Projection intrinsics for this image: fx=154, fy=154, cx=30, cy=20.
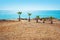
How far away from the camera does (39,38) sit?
24.4 meters

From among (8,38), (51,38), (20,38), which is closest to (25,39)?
(20,38)

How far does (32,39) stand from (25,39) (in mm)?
1075

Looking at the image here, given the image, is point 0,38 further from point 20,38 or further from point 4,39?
point 20,38

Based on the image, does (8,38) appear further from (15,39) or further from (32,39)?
(32,39)

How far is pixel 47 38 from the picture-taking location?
24.4m

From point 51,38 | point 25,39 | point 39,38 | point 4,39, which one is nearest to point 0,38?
point 4,39

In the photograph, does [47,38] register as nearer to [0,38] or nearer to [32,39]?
[32,39]

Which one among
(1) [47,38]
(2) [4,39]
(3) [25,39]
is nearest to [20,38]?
(3) [25,39]

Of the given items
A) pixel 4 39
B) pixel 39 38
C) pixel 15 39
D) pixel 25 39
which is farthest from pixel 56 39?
pixel 4 39

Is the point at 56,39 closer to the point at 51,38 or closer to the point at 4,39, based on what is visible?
the point at 51,38

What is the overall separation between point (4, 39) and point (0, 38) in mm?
863

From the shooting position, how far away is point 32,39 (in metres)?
23.6

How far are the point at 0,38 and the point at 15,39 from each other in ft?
7.71

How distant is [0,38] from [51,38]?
26.1 feet
